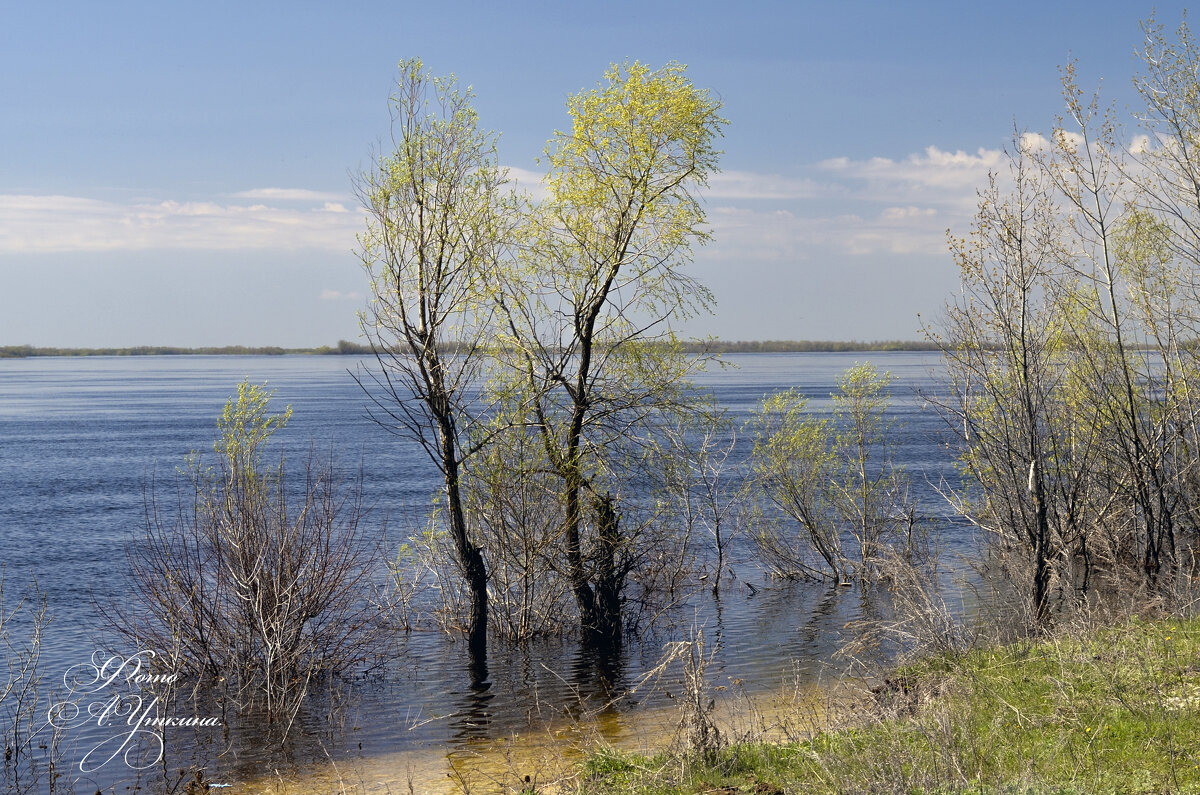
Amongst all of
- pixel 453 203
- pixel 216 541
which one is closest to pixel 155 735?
pixel 216 541

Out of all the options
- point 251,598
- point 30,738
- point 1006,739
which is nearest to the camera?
point 1006,739

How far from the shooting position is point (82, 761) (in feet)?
46.4

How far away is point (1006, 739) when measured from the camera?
9.24m

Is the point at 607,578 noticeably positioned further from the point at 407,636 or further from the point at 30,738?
the point at 30,738

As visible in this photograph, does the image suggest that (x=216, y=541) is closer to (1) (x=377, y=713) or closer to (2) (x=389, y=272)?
(1) (x=377, y=713)

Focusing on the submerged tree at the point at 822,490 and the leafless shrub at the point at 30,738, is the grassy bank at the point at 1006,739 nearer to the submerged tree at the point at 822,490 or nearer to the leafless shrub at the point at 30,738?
the leafless shrub at the point at 30,738

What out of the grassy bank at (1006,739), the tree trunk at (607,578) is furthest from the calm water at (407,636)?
the grassy bank at (1006,739)

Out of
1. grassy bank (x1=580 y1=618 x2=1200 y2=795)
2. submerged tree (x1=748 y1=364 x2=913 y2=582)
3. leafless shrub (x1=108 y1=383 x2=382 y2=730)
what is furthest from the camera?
submerged tree (x1=748 y1=364 x2=913 y2=582)

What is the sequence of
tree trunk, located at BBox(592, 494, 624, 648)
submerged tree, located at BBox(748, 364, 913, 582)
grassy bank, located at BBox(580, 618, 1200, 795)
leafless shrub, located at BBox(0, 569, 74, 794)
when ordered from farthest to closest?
submerged tree, located at BBox(748, 364, 913, 582)
tree trunk, located at BBox(592, 494, 624, 648)
leafless shrub, located at BBox(0, 569, 74, 794)
grassy bank, located at BBox(580, 618, 1200, 795)

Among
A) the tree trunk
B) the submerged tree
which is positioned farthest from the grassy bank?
the submerged tree

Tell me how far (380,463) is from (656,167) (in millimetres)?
42700

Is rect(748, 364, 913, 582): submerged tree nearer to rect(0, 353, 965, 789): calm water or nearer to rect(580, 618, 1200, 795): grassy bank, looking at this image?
rect(0, 353, 965, 789): calm water

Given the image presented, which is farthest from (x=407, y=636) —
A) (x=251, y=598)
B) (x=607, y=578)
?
(x=251, y=598)

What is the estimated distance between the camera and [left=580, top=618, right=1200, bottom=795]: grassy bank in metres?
7.95
